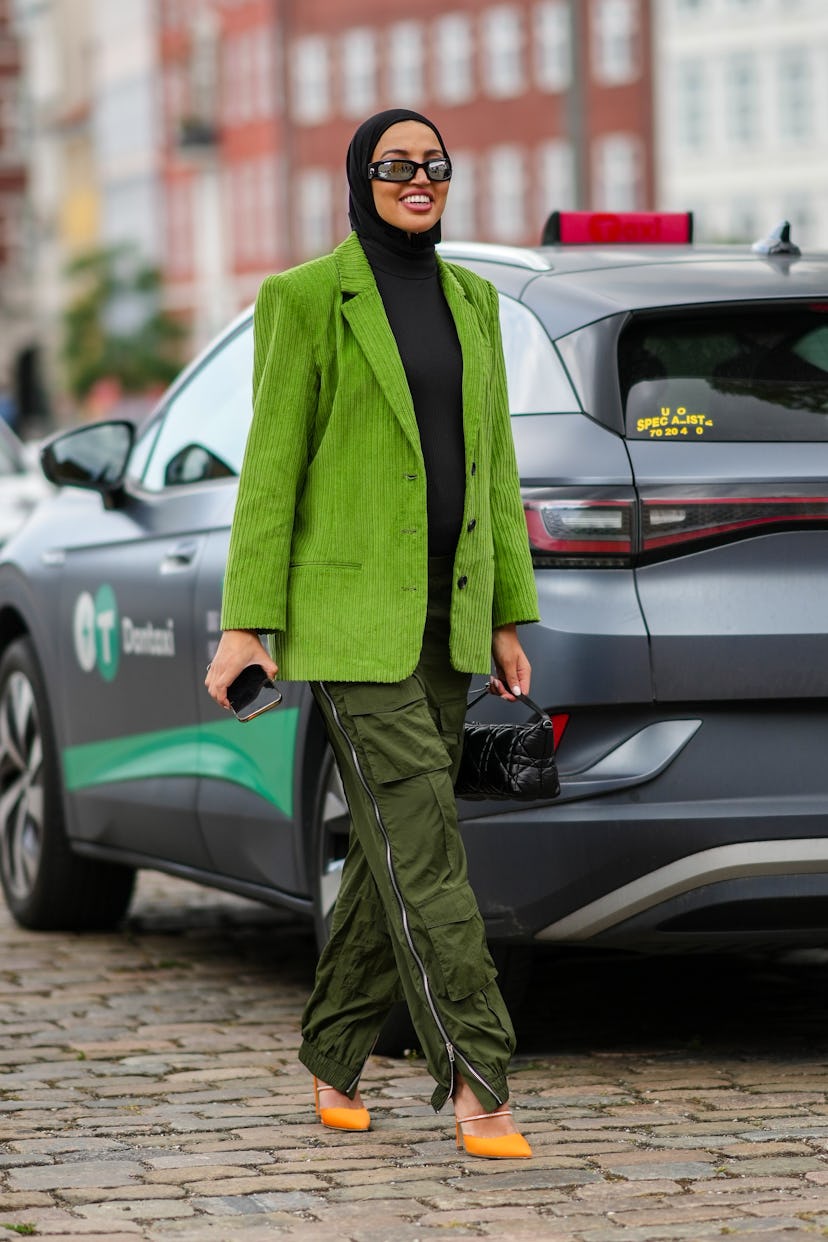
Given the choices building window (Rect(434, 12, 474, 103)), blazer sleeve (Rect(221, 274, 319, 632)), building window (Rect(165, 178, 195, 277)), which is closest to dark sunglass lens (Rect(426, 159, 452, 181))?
blazer sleeve (Rect(221, 274, 319, 632))

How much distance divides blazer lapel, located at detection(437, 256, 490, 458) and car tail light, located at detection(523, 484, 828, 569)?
0.41m

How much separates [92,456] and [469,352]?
2628 millimetres

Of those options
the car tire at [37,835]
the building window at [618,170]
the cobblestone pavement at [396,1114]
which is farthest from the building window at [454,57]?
the cobblestone pavement at [396,1114]

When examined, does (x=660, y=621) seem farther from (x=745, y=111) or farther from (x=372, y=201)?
(x=745, y=111)

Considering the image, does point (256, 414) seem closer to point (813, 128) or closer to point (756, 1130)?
point (756, 1130)

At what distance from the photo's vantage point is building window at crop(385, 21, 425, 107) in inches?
2980

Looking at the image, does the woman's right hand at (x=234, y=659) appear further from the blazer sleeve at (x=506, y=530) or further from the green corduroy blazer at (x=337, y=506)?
the blazer sleeve at (x=506, y=530)

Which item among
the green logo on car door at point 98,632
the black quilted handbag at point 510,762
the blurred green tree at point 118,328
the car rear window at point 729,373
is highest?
the car rear window at point 729,373

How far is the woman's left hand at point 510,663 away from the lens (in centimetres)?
514

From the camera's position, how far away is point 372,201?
498 centimetres

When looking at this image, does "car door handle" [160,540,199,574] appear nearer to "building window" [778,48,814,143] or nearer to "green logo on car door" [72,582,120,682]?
"green logo on car door" [72,582,120,682]

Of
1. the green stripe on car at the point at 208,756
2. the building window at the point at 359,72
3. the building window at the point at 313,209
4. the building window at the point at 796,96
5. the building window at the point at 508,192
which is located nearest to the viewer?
the green stripe on car at the point at 208,756

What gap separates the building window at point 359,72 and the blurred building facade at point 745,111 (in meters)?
11.6

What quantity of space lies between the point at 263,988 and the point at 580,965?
843 millimetres
